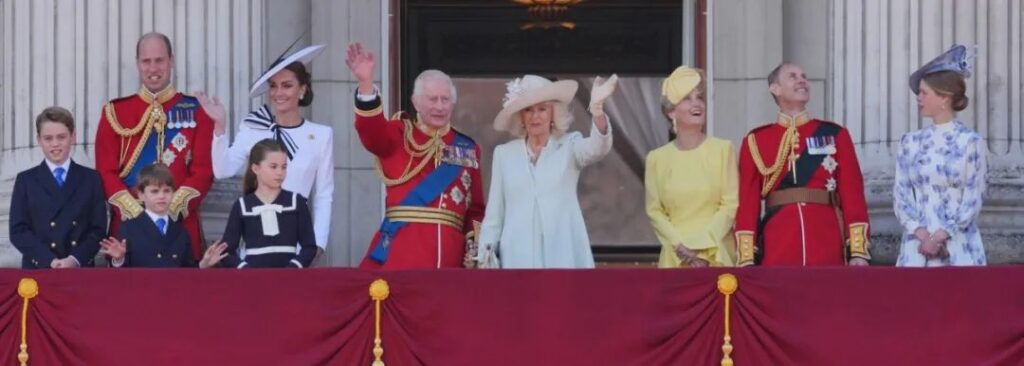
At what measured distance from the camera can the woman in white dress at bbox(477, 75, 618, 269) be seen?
15469mm

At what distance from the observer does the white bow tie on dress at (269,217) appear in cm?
1507

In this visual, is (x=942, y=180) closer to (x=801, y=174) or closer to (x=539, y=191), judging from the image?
(x=801, y=174)

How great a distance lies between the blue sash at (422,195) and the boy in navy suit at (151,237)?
91 cm

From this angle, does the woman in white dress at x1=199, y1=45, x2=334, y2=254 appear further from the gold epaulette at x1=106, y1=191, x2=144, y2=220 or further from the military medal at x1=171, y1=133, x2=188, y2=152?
the gold epaulette at x1=106, y1=191, x2=144, y2=220

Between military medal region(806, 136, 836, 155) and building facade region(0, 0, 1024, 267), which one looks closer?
military medal region(806, 136, 836, 155)

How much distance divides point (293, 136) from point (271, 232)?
0.91 meters

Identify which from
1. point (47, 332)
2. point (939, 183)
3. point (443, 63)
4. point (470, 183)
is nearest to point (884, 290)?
point (939, 183)

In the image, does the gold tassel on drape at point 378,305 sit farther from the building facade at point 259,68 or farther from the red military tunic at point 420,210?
the building facade at point 259,68

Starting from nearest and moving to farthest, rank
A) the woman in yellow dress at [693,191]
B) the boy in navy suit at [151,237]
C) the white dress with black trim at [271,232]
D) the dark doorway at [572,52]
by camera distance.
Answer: the white dress with black trim at [271,232]
the boy in navy suit at [151,237]
the woman in yellow dress at [693,191]
the dark doorway at [572,52]

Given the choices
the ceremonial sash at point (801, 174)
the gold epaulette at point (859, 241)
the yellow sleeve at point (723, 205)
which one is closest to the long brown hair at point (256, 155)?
the yellow sleeve at point (723, 205)

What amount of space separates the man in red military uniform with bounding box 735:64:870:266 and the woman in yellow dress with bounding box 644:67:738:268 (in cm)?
11

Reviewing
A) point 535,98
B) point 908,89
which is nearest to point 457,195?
point 535,98

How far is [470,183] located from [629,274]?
146cm

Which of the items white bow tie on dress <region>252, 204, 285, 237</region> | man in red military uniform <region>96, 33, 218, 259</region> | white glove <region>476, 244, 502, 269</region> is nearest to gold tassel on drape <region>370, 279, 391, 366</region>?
white bow tie on dress <region>252, 204, 285, 237</region>
